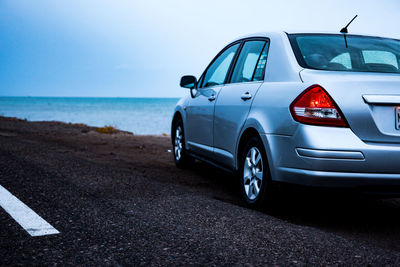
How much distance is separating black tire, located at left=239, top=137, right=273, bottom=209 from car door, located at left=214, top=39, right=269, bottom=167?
0.25 m

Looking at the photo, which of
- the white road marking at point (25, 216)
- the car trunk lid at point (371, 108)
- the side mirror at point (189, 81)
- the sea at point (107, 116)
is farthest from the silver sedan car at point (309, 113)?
the sea at point (107, 116)

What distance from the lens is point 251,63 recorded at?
479 centimetres

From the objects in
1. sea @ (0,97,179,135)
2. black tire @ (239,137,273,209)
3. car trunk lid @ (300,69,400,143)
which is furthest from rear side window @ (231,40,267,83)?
sea @ (0,97,179,135)

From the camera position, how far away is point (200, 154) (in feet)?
19.5

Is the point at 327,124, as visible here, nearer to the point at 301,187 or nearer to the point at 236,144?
the point at 301,187

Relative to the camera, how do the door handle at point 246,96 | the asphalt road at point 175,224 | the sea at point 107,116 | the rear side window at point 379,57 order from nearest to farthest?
the asphalt road at point 175,224 → the rear side window at point 379,57 → the door handle at point 246,96 → the sea at point 107,116

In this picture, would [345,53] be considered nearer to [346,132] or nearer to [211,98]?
[346,132]

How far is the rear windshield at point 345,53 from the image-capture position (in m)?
3.95

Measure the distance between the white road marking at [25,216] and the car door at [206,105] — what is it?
7.49ft

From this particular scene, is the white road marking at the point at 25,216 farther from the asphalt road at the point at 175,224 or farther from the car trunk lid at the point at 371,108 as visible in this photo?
the car trunk lid at the point at 371,108

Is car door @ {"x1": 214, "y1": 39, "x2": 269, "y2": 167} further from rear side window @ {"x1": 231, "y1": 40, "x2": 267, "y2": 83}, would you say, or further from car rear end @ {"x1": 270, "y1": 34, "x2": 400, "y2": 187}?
car rear end @ {"x1": 270, "y1": 34, "x2": 400, "y2": 187}

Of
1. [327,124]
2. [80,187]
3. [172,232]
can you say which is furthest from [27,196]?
[327,124]

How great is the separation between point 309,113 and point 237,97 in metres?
1.26

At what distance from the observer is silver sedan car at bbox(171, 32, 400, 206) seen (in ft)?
11.3
